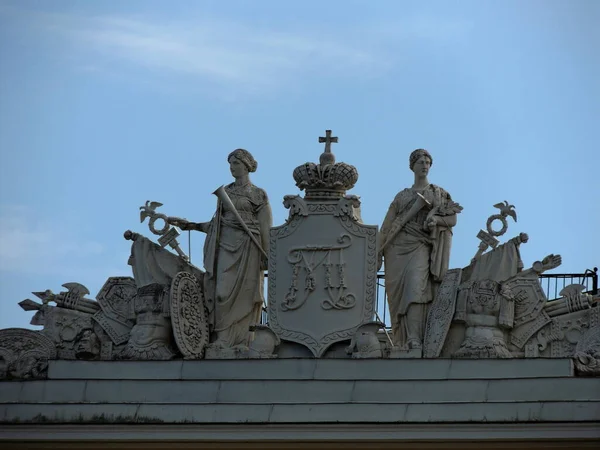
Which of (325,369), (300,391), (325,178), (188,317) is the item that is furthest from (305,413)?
(325,178)

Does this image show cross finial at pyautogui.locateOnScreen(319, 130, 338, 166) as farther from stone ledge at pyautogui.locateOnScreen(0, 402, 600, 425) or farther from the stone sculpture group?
stone ledge at pyautogui.locateOnScreen(0, 402, 600, 425)

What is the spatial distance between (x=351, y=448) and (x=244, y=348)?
2.54 m

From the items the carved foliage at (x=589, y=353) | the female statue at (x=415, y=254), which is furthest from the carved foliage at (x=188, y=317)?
the carved foliage at (x=589, y=353)

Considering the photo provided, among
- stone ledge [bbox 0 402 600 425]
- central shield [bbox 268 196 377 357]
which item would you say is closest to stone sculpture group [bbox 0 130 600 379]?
central shield [bbox 268 196 377 357]

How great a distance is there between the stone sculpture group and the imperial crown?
19 millimetres

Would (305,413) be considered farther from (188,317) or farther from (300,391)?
(188,317)

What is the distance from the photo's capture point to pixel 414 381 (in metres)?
37.9

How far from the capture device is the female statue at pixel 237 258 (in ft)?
130

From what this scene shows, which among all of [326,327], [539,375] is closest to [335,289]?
[326,327]

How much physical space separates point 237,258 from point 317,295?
1382 millimetres

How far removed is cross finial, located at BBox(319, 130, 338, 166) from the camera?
1556 inches

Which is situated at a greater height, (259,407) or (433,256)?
(433,256)

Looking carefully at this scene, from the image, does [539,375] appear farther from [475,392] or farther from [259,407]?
[259,407]

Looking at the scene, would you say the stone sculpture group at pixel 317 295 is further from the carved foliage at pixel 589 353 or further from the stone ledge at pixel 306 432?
the stone ledge at pixel 306 432
